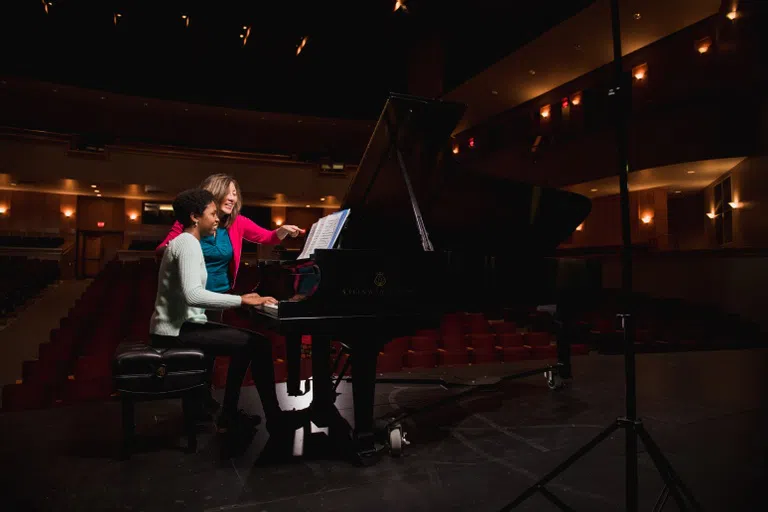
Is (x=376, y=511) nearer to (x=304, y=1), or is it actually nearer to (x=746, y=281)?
(x=746, y=281)

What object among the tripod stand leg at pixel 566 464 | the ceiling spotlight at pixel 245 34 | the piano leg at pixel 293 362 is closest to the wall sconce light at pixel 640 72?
the ceiling spotlight at pixel 245 34

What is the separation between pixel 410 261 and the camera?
1.85 metres

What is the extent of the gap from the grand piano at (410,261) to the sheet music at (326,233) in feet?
0.24

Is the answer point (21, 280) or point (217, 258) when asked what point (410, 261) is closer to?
point (217, 258)

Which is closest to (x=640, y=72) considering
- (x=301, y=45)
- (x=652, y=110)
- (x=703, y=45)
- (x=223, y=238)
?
(x=652, y=110)

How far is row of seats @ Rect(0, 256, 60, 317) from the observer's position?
21.2 feet

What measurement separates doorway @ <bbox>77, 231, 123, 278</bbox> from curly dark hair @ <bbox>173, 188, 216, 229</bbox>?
13.2 metres

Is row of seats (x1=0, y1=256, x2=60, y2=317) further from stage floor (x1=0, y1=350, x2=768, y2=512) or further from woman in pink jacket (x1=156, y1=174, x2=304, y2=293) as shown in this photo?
woman in pink jacket (x1=156, y1=174, x2=304, y2=293)

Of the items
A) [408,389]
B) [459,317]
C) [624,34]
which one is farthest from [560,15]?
[408,389]

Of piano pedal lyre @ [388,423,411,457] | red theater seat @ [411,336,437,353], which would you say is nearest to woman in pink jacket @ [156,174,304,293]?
piano pedal lyre @ [388,423,411,457]

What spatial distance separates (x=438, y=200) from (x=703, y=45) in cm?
731

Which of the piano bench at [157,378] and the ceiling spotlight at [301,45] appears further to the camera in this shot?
the ceiling spotlight at [301,45]

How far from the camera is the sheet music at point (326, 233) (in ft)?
6.39

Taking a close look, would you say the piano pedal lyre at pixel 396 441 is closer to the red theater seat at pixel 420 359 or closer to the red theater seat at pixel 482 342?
the red theater seat at pixel 420 359
